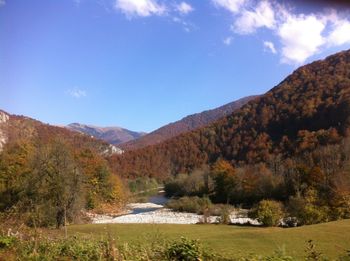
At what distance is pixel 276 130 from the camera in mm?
108375

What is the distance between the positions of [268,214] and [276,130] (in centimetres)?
7724

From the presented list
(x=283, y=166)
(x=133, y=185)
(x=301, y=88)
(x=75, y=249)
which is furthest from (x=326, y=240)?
(x=301, y=88)

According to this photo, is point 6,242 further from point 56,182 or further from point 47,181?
point 47,181

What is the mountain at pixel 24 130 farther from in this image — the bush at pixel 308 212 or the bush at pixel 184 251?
the bush at pixel 184 251

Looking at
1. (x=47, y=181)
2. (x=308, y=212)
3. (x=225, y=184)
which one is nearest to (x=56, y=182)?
(x=47, y=181)

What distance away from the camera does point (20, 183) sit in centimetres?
3862

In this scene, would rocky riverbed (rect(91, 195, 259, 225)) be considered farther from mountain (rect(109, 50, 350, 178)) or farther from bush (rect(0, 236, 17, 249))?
mountain (rect(109, 50, 350, 178))

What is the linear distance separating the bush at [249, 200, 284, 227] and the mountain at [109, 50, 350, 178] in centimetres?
3706

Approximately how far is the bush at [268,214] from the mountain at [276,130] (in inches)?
1459

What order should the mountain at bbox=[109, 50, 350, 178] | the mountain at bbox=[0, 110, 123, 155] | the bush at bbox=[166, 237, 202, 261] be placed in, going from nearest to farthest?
the bush at bbox=[166, 237, 202, 261] → the mountain at bbox=[109, 50, 350, 178] → the mountain at bbox=[0, 110, 123, 155]

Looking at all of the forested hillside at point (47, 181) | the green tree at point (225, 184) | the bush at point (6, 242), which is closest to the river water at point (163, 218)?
the forested hillside at point (47, 181)

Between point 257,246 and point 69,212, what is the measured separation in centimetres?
2160

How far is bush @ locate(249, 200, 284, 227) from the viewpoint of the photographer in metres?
33.5

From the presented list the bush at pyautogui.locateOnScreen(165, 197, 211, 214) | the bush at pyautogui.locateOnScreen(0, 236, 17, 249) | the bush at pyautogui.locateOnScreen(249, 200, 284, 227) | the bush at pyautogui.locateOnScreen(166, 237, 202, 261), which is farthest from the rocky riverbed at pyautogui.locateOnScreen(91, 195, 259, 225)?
the bush at pyautogui.locateOnScreen(166, 237, 202, 261)
